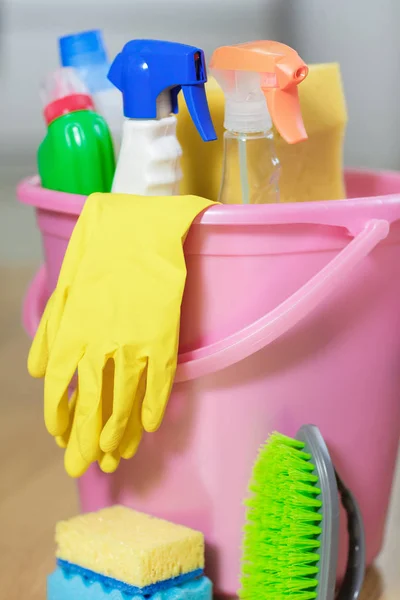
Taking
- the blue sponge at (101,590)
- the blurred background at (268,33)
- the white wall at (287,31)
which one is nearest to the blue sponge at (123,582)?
the blue sponge at (101,590)

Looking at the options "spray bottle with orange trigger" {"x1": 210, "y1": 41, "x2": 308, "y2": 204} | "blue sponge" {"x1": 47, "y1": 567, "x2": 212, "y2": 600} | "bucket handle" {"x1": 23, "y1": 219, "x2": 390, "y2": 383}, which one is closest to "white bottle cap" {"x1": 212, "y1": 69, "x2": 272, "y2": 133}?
"spray bottle with orange trigger" {"x1": 210, "y1": 41, "x2": 308, "y2": 204}

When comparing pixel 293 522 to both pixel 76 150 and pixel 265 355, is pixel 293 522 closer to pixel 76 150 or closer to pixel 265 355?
pixel 265 355

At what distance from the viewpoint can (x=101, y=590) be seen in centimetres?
61

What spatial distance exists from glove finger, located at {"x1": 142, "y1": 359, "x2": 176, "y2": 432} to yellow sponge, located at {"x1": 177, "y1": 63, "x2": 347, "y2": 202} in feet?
0.64

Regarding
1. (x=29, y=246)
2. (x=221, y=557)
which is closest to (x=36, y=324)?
(x=221, y=557)

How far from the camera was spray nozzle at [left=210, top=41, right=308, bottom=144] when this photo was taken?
593mm

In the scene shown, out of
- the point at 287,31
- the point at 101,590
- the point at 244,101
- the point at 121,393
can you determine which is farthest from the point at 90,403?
the point at 287,31

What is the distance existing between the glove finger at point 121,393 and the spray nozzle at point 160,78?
0.52 feet

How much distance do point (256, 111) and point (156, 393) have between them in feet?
0.68

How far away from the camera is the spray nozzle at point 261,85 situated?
593 millimetres

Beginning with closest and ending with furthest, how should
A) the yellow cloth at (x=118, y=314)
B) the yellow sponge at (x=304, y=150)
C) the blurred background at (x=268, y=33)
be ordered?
the yellow cloth at (x=118, y=314) → the yellow sponge at (x=304, y=150) → the blurred background at (x=268, y=33)

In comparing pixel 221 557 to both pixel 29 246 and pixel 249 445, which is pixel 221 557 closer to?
pixel 249 445

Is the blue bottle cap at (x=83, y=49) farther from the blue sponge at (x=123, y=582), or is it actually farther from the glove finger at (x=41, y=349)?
the blue sponge at (x=123, y=582)

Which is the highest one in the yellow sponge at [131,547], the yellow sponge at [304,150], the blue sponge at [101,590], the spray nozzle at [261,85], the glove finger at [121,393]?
the spray nozzle at [261,85]
